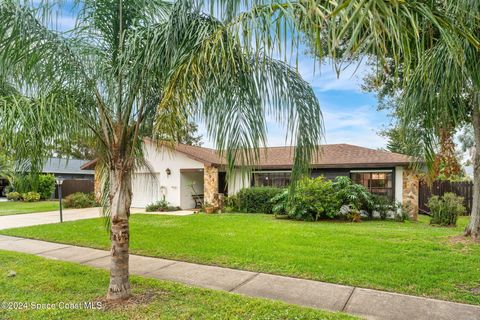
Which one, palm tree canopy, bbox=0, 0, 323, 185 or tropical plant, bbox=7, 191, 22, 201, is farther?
tropical plant, bbox=7, 191, 22, 201

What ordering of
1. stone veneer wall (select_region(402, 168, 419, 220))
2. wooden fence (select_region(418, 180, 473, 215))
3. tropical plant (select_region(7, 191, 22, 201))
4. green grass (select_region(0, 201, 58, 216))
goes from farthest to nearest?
tropical plant (select_region(7, 191, 22, 201)), green grass (select_region(0, 201, 58, 216)), wooden fence (select_region(418, 180, 473, 215)), stone veneer wall (select_region(402, 168, 419, 220))

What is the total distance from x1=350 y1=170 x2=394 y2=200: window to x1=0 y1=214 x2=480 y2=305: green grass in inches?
222

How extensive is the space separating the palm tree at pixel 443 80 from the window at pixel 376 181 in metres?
11.8

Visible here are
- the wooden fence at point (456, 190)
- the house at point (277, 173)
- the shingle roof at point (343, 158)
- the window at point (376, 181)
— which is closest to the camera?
the house at point (277, 173)

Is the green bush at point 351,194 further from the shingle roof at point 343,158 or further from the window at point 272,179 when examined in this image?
the window at point 272,179

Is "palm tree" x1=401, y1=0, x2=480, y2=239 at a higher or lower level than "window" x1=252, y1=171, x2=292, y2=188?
higher

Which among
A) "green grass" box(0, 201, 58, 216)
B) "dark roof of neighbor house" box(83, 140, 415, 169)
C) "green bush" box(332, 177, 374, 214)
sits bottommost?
"green grass" box(0, 201, 58, 216)

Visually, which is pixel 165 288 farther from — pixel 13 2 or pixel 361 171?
pixel 361 171

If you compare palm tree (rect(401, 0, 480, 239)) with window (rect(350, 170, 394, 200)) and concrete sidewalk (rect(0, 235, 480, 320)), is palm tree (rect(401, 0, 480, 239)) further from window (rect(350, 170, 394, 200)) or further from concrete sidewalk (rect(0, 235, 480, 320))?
window (rect(350, 170, 394, 200))

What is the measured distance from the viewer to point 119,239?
4785mm

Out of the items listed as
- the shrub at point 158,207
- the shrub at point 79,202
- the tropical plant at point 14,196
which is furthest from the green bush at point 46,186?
the shrub at point 158,207

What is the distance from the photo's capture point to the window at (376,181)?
15195mm

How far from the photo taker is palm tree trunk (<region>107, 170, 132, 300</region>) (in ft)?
15.6

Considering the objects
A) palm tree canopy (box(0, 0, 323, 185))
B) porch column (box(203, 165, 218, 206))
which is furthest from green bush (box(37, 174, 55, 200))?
palm tree canopy (box(0, 0, 323, 185))
